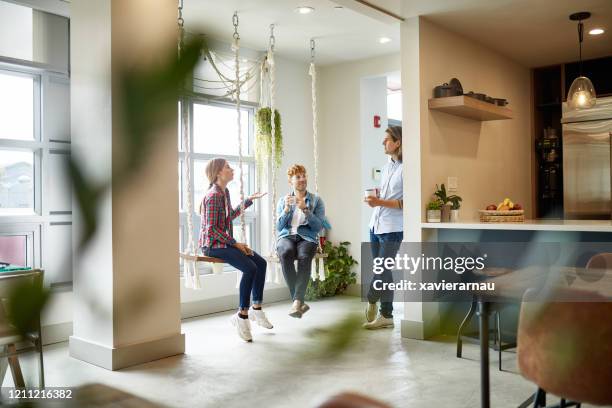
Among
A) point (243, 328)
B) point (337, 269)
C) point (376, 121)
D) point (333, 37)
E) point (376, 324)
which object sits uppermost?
point (333, 37)

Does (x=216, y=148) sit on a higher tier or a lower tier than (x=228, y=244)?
higher

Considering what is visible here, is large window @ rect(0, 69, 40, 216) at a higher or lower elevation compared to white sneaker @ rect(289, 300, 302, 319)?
higher

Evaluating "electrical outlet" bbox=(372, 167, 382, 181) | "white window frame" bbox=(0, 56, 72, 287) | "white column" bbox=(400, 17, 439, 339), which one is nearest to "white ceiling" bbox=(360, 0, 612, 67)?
"white column" bbox=(400, 17, 439, 339)

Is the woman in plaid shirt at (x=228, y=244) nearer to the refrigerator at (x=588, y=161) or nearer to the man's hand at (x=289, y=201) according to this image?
the man's hand at (x=289, y=201)

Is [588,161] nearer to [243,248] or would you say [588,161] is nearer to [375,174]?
[375,174]

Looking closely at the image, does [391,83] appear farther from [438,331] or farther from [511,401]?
[511,401]

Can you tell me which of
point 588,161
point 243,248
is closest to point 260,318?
point 243,248

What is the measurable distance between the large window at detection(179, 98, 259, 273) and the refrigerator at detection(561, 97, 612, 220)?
311cm

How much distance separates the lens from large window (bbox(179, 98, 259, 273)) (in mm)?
250

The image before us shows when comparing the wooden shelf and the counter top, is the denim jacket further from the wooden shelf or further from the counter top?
the wooden shelf

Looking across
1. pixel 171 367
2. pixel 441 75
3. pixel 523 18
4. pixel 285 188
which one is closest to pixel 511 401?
pixel 171 367

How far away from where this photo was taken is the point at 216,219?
3.69 metres

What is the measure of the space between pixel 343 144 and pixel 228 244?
2439mm

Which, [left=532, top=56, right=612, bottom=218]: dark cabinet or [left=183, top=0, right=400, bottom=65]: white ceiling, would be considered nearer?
[left=183, top=0, right=400, bottom=65]: white ceiling
